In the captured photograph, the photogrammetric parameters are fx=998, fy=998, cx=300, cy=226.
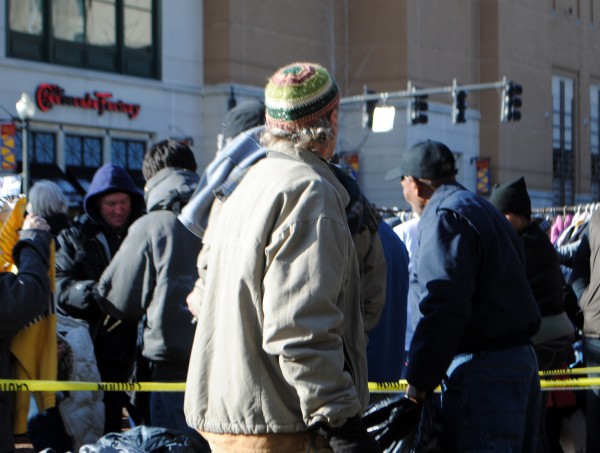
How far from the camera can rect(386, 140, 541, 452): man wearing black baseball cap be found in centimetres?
428

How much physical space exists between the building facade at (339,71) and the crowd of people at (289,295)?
19.2m

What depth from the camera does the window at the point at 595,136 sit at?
44.2m

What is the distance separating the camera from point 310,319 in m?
2.80

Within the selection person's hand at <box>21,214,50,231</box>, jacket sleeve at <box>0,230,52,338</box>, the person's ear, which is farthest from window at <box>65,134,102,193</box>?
the person's ear

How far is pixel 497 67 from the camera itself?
38062 mm

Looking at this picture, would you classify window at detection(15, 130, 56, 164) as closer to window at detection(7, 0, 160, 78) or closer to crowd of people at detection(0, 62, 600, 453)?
window at detection(7, 0, 160, 78)

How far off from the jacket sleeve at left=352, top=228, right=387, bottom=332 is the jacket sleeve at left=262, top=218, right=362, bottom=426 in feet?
3.18

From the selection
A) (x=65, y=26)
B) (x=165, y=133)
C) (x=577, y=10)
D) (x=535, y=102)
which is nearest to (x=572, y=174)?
(x=535, y=102)

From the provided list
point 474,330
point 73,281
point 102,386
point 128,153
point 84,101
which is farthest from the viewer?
point 128,153

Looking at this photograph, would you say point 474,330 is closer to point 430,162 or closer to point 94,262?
point 430,162

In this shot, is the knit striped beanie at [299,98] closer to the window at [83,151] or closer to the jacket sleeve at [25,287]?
the jacket sleeve at [25,287]

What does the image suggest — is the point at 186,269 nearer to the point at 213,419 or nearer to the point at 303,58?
the point at 213,419

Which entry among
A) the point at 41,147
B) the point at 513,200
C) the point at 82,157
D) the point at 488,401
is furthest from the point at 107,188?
the point at 82,157

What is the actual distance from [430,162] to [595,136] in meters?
41.8
